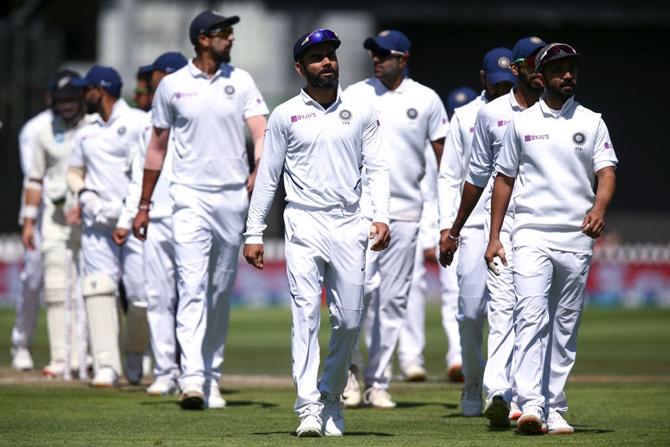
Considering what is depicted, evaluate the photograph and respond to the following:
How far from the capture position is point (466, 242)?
37.6 ft

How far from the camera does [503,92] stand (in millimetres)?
11930

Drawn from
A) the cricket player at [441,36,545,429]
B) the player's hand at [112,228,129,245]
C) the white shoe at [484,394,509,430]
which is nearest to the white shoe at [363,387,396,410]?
the cricket player at [441,36,545,429]

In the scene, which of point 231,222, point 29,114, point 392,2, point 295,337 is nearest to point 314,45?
point 295,337

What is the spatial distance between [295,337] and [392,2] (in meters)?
29.6

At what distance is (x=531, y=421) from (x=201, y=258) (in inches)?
123

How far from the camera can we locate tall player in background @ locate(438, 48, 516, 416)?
37.2 ft

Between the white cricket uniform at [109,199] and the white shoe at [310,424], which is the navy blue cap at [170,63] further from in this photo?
the white shoe at [310,424]

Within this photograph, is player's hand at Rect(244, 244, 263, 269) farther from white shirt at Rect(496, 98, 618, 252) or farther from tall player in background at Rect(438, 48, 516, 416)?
tall player in background at Rect(438, 48, 516, 416)

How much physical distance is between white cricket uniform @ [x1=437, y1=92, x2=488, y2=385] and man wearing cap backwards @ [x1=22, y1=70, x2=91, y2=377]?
4.36 meters

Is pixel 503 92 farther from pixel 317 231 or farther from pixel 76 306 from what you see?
pixel 76 306

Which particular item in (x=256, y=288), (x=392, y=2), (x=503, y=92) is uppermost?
(x=392, y=2)

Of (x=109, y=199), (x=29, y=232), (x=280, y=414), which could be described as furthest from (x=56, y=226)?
(x=280, y=414)

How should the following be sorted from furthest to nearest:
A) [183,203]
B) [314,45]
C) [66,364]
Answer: [66,364] < [183,203] < [314,45]

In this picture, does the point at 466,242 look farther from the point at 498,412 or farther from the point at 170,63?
the point at 170,63
